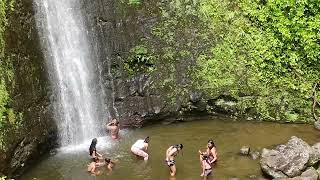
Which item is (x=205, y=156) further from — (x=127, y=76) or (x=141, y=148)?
(x=127, y=76)

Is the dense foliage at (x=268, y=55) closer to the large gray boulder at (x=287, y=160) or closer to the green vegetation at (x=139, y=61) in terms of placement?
the green vegetation at (x=139, y=61)

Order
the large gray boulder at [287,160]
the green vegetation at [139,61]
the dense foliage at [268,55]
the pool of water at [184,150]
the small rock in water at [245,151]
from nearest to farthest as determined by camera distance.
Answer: the large gray boulder at [287,160], the pool of water at [184,150], the small rock in water at [245,151], the dense foliage at [268,55], the green vegetation at [139,61]

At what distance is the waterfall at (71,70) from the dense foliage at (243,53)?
2463 mm

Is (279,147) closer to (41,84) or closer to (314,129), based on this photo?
(314,129)

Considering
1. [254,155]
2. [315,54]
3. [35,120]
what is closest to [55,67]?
[35,120]

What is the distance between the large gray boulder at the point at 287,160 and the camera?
46.3 ft

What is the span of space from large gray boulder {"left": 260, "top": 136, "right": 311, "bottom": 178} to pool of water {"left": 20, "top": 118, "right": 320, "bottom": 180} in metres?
0.52

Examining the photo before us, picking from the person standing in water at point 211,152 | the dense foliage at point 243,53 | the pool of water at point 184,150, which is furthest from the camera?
the dense foliage at point 243,53

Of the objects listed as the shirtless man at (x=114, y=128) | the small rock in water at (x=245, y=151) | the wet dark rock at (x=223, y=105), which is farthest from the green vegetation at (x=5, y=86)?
the wet dark rock at (x=223, y=105)

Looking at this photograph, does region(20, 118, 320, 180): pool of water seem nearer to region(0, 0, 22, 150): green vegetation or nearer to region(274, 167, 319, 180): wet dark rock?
region(274, 167, 319, 180): wet dark rock

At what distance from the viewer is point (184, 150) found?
53.5 ft

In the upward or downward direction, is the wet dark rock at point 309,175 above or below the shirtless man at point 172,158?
below

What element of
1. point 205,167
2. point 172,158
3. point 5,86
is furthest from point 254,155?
point 5,86

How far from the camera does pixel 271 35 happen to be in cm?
1819
